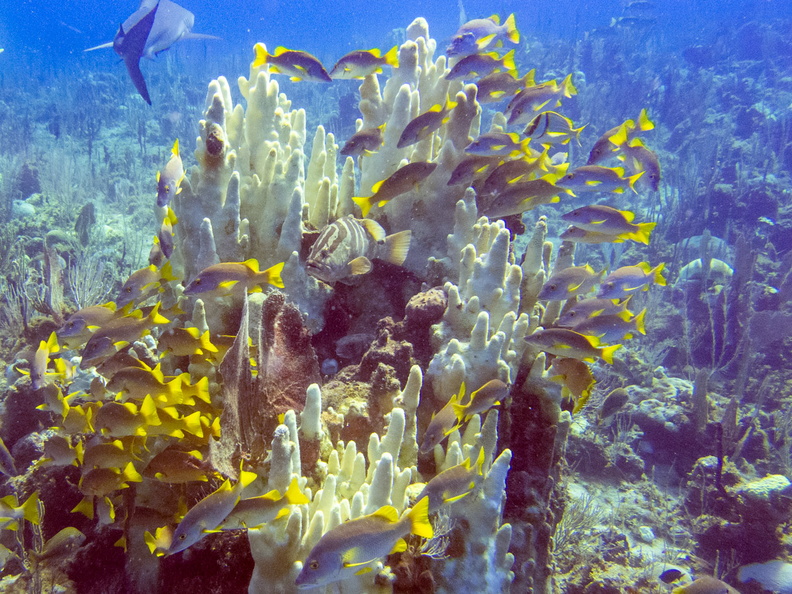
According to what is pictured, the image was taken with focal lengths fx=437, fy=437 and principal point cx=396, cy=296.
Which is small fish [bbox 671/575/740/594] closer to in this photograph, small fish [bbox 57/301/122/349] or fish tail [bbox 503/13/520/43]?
small fish [bbox 57/301/122/349]

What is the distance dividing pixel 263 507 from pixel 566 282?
2.34 meters

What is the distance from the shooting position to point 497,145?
A: 10.9ft

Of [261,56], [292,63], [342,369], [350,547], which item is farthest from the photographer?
[292,63]

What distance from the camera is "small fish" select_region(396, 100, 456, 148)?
3.32m

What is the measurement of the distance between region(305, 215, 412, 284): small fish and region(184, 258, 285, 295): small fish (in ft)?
1.31

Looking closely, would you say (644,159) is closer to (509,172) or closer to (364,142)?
(509,172)

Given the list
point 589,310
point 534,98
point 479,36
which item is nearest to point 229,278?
point 589,310

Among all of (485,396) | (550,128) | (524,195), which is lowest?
(485,396)

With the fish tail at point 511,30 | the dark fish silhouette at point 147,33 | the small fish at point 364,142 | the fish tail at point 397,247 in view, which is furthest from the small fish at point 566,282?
the dark fish silhouette at point 147,33

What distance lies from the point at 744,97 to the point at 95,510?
1058 inches

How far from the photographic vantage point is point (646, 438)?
22.1ft


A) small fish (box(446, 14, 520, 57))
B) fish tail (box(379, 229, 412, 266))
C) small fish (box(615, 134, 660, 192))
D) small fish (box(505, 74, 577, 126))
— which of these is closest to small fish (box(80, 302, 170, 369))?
fish tail (box(379, 229, 412, 266))

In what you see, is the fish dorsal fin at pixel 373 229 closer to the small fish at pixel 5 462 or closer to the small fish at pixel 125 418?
the small fish at pixel 125 418

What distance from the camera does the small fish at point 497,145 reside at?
3.29m
